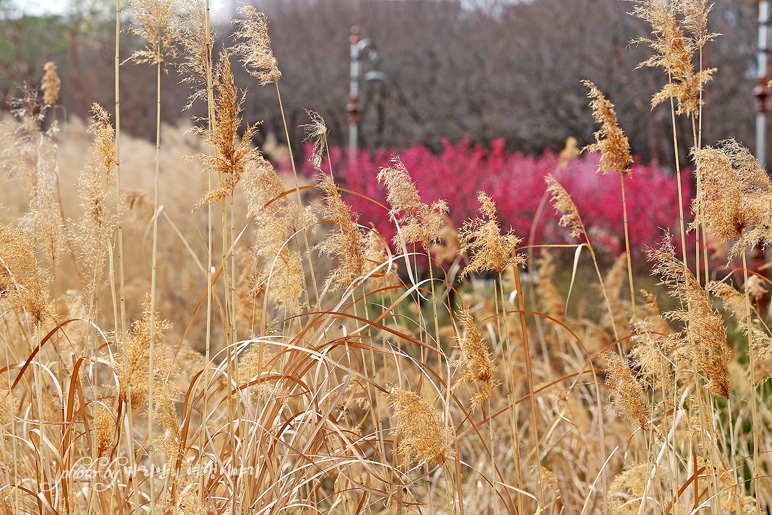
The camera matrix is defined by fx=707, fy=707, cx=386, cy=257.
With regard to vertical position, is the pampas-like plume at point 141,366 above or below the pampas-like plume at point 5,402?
above

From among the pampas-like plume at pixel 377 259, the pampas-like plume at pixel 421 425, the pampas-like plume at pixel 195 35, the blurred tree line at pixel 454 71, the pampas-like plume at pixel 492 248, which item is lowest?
the pampas-like plume at pixel 421 425

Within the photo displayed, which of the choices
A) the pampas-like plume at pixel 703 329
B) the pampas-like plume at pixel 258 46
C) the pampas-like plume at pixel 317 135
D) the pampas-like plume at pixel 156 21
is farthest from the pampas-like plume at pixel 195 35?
the pampas-like plume at pixel 703 329

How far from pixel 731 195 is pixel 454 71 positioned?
14.6 meters

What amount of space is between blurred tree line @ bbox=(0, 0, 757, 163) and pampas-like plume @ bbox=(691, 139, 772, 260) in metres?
10.1

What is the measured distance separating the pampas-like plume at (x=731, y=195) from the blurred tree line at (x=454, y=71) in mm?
10136

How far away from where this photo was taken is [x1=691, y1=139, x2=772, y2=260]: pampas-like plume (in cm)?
115

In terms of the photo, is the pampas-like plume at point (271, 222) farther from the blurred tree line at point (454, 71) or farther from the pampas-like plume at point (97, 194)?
the blurred tree line at point (454, 71)

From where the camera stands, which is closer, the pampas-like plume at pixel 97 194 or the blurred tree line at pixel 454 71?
the pampas-like plume at pixel 97 194

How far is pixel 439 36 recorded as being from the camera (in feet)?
54.3

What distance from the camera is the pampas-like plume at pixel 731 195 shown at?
45.1 inches

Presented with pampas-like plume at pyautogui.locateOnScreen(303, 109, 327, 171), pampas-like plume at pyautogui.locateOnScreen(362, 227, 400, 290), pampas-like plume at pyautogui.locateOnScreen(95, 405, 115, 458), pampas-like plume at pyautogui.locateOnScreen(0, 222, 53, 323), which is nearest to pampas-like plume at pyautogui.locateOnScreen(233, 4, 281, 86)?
pampas-like plume at pyautogui.locateOnScreen(303, 109, 327, 171)

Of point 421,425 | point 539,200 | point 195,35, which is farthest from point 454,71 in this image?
point 421,425

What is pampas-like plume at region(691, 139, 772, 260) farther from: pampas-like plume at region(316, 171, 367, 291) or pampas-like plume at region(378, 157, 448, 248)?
pampas-like plume at region(316, 171, 367, 291)

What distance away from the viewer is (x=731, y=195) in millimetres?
1146
